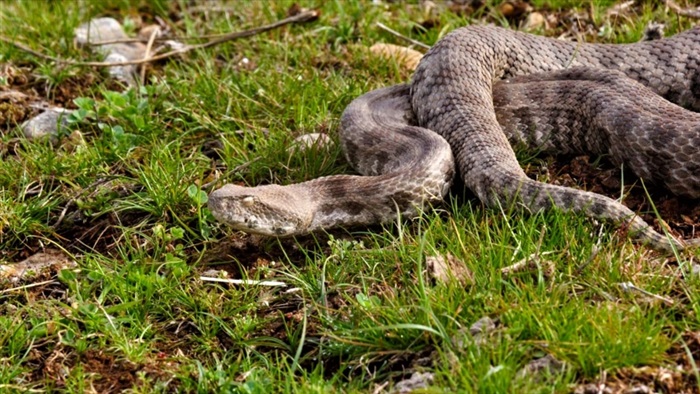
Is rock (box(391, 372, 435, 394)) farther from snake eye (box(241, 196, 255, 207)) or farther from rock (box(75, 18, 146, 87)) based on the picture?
rock (box(75, 18, 146, 87))

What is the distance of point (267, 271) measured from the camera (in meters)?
5.68

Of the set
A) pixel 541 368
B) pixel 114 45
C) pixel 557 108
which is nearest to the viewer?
pixel 541 368

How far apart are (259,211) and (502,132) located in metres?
1.82

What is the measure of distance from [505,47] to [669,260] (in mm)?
2493

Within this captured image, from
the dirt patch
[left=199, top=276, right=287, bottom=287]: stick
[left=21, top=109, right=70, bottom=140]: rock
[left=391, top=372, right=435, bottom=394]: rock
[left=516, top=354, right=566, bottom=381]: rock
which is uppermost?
[left=516, top=354, right=566, bottom=381]: rock

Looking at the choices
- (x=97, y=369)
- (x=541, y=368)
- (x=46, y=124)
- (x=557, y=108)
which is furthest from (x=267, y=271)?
(x=46, y=124)

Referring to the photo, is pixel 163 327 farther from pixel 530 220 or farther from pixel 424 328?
pixel 530 220

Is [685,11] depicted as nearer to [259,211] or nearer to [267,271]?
[259,211]

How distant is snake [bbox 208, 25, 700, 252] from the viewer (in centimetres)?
572

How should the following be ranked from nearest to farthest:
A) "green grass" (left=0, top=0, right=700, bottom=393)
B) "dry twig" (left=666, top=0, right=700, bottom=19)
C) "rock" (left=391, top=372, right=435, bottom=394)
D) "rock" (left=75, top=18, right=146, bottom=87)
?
"rock" (left=391, top=372, right=435, bottom=394) < "green grass" (left=0, top=0, right=700, bottom=393) < "dry twig" (left=666, top=0, right=700, bottom=19) < "rock" (left=75, top=18, right=146, bottom=87)

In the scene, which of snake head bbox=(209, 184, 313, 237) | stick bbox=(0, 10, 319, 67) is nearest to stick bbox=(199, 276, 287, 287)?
snake head bbox=(209, 184, 313, 237)

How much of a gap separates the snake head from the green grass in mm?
169

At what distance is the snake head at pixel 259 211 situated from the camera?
577cm

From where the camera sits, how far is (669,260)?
5172 millimetres
